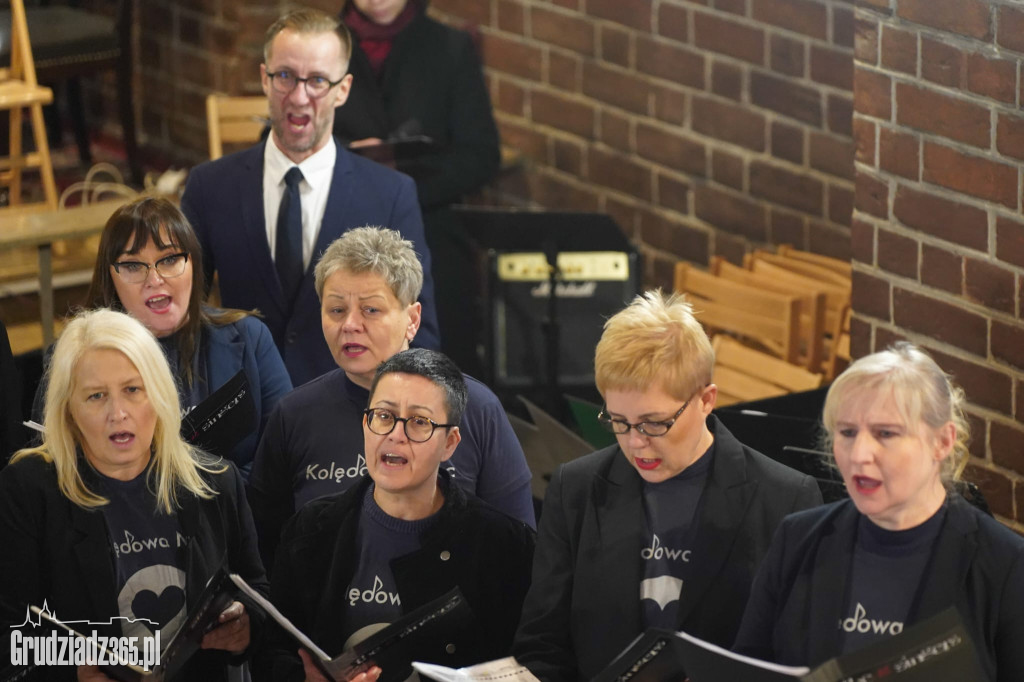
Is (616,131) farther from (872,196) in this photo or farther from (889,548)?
(889,548)

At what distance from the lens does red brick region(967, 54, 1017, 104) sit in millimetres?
3430

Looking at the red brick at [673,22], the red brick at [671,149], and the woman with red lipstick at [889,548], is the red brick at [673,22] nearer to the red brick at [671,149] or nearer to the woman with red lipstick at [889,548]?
the red brick at [671,149]

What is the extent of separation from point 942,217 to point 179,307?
1.69 metres

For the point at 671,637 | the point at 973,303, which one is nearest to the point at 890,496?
the point at 671,637

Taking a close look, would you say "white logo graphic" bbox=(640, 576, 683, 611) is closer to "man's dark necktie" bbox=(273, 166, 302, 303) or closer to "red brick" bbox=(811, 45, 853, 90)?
"man's dark necktie" bbox=(273, 166, 302, 303)

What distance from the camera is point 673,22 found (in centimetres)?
532

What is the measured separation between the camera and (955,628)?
2.09 metres

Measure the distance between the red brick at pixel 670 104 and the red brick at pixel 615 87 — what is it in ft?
0.17

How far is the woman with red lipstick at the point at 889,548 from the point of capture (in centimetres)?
225

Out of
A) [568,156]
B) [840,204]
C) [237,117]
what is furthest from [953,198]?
[237,117]

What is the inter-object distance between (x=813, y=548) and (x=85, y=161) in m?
5.44

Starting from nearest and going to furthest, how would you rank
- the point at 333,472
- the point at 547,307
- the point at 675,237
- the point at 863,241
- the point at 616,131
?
the point at 333,472 < the point at 863,241 < the point at 547,307 < the point at 675,237 < the point at 616,131

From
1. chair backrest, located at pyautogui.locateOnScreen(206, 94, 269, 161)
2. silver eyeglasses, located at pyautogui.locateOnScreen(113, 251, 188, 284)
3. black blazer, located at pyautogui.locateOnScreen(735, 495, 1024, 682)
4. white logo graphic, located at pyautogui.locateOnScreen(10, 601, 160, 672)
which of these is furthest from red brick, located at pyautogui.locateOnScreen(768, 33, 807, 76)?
white logo graphic, located at pyautogui.locateOnScreen(10, 601, 160, 672)

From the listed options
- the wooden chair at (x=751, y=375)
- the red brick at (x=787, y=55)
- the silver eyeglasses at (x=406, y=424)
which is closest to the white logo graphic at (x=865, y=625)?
the silver eyeglasses at (x=406, y=424)
